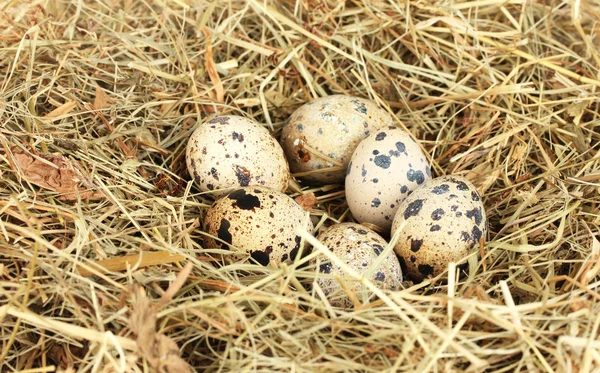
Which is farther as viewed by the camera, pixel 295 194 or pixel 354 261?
pixel 295 194

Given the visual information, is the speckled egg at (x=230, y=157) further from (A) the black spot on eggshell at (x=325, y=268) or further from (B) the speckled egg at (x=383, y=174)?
(A) the black spot on eggshell at (x=325, y=268)

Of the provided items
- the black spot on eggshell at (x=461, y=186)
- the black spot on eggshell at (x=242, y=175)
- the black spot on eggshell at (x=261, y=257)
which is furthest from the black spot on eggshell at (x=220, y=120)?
the black spot on eggshell at (x=461, y=186)

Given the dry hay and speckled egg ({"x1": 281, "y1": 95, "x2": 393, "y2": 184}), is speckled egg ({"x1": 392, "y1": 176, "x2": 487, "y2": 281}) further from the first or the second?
speckled egg ({"x1": 281, "y1": 95, "x2": 393, "y2": 184})

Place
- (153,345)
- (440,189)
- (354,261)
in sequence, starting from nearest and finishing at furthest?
(153,345)
(354,261)
(440,189)

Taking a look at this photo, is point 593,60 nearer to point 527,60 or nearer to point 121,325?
point 527,60

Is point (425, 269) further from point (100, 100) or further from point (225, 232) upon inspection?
point (100, 100)

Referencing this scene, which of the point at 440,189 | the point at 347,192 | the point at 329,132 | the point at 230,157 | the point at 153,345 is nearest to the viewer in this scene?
the point at 153,345

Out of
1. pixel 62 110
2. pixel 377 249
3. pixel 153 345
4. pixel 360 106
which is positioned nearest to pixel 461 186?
pixel 377 249
